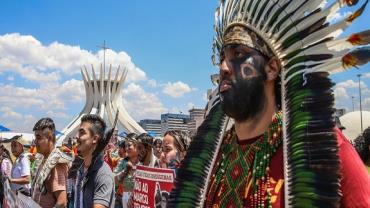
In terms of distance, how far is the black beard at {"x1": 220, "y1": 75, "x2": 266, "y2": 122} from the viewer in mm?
1836

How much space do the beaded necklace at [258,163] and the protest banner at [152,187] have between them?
241cm

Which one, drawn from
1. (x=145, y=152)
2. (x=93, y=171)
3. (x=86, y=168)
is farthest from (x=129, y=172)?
(x=93, y=171)

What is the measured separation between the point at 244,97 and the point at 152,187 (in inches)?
123

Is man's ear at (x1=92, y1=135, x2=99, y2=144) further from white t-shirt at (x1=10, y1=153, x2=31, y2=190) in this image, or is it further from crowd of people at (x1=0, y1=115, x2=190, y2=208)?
white t-shirt at (x1=10, y1=153, x2=31, y2=190)

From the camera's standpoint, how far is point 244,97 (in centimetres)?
183

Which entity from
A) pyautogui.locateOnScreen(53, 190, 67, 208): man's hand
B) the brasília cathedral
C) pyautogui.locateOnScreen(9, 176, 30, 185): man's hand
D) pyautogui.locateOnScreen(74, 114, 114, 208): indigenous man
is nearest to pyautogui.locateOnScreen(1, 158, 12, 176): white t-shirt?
pyautogui.locateOnScreen(9, 176, 30, 185): man's hand

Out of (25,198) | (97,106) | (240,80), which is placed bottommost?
(25,198)

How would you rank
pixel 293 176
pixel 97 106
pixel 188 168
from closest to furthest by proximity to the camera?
pixel 293 176 → pixel 188 168 → pixel 97 106

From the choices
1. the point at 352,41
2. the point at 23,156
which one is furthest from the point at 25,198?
the point at 23,156

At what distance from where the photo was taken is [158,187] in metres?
4.63

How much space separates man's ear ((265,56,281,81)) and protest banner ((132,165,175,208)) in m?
2.70

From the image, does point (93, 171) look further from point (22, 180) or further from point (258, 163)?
point (22, 180)

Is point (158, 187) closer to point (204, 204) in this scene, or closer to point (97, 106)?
point (204, 204)

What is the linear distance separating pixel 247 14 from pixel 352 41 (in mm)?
518
